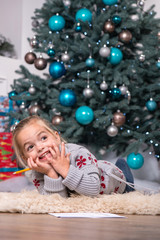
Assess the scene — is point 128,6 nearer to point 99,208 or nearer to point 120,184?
point 120,184

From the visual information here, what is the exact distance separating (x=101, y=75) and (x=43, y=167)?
54.9 inches

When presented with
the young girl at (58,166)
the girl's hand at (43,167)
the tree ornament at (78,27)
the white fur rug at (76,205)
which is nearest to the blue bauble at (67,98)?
A: the tree ornament at (78,27)

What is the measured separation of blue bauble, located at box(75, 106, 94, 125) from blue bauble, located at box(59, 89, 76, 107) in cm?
11

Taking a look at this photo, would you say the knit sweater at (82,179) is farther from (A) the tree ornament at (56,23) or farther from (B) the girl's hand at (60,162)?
(A) the tree ornament at (56,23)

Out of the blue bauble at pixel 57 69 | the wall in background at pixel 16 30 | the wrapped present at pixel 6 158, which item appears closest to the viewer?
the blue bauble at pixel 57 69

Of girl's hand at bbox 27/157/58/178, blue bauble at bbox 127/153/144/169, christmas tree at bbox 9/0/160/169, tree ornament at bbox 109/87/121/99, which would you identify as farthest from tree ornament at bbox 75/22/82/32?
girl's hand at bbox 27/157/58/178

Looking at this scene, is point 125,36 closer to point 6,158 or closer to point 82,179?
point 6,158

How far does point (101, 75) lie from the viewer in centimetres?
253

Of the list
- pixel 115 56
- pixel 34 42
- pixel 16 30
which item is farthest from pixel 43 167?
pixel 16 30

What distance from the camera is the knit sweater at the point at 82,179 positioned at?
4.00 ft

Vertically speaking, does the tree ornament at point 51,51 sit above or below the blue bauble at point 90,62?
above

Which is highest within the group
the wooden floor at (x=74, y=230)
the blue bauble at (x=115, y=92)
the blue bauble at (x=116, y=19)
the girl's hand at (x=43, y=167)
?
the blue bauble at (x=116, y=19)

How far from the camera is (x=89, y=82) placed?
8.21 ft

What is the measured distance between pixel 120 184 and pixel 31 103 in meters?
1.46
